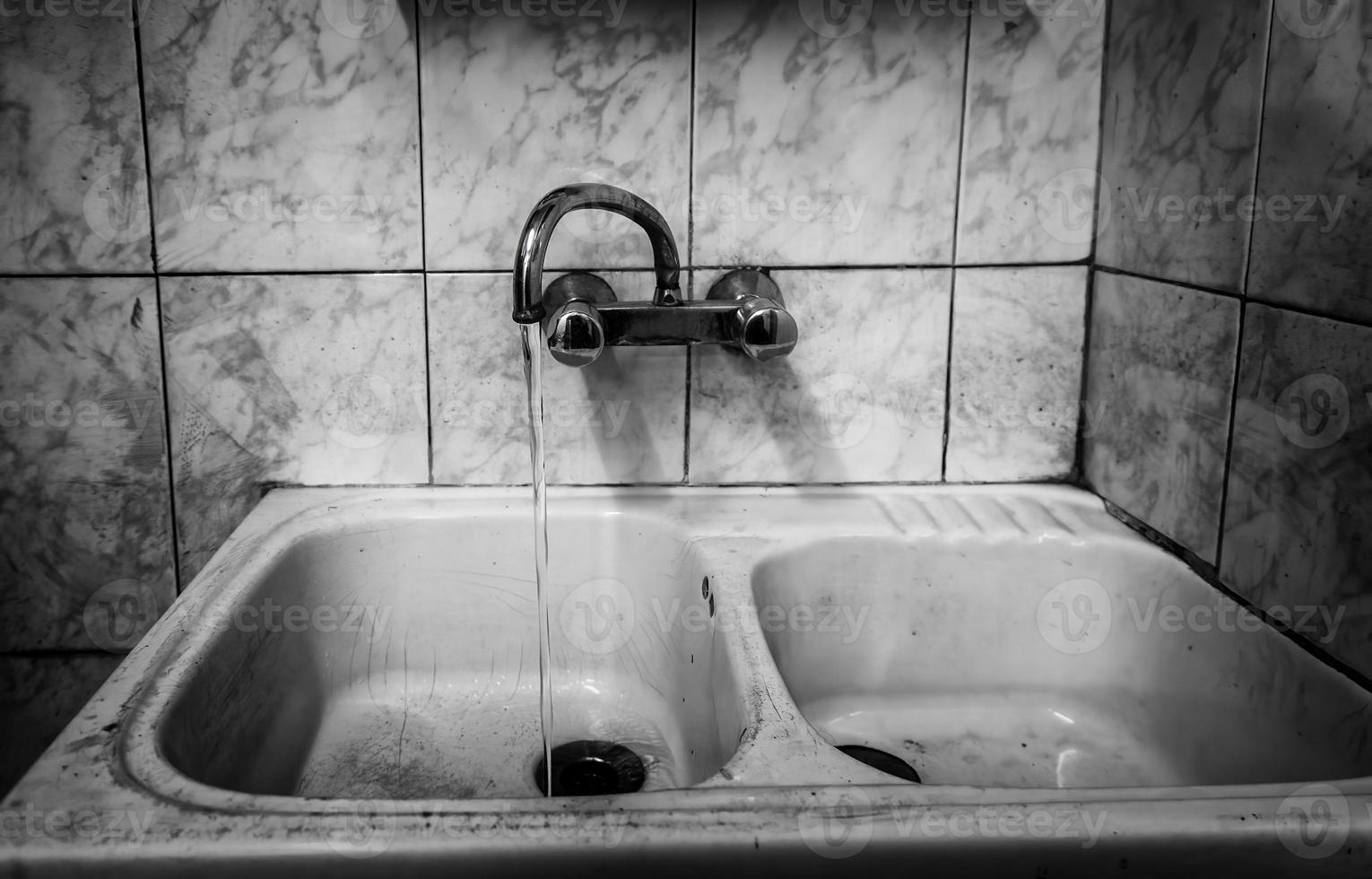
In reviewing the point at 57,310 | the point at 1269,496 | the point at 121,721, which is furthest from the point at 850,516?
the point at 57,310

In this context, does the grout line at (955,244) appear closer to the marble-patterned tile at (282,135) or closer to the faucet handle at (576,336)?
the faucet handle at (576,336)

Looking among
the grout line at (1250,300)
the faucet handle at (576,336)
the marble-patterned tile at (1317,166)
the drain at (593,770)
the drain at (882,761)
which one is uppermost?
the marble-patterned tile at (1317,166)

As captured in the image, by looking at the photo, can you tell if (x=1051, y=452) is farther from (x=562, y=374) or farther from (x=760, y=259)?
(x=562, y=374)

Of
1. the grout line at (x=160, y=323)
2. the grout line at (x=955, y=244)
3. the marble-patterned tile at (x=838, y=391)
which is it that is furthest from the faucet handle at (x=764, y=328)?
the grout line at (x=160, y=323)

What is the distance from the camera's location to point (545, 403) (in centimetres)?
112

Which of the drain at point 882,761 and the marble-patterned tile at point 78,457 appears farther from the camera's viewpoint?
the marble-patterned tile at point 78,457

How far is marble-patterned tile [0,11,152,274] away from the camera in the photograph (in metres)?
1.05

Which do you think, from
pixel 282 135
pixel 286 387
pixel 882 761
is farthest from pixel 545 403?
pixel 882 761

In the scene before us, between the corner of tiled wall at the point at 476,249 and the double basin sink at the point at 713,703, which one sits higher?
the corner of tiled wall at the point at 476,249

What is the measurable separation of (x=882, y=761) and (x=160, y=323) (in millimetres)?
855

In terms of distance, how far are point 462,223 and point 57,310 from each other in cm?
44

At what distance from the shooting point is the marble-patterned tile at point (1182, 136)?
0.87 metres

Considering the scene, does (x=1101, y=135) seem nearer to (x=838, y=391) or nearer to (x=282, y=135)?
(x=838, y=391)

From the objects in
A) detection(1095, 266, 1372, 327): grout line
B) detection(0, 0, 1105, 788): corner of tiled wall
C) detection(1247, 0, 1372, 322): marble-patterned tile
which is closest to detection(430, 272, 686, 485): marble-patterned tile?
detection(0, 0, 1105, 788): corner of tiled wall
